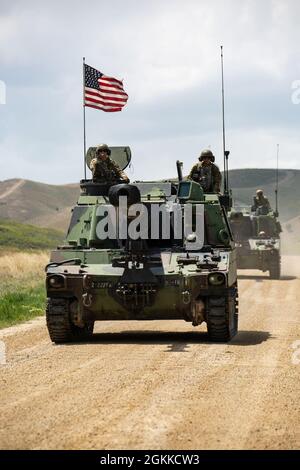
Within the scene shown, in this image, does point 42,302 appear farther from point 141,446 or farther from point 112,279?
point 141,446

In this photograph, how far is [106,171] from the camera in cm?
1872

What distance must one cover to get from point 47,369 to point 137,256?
400cm

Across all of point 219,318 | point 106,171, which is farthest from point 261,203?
point 219,318

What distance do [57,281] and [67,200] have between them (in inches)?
7244

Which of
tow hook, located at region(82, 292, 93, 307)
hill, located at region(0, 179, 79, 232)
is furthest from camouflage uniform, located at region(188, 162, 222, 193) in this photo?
hill, located at region(0, 179, 79, 232)

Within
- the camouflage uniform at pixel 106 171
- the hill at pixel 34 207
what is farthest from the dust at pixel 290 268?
the hill at pixel 34 207

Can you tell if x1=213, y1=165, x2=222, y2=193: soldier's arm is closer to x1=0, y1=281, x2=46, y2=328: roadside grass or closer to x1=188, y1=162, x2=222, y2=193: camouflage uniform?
x1=188, y1=162, x2=222, y2=193: camouflage uniform

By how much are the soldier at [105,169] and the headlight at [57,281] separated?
2.82m

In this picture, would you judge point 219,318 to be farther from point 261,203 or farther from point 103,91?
point 261,203

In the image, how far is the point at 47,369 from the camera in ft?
42.5

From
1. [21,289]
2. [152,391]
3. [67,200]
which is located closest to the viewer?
[152,391]

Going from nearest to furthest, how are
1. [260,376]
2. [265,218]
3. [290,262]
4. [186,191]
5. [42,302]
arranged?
[260,376], [186,191], [42,302], [265,218], [290,262]

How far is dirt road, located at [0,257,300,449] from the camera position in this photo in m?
8.48

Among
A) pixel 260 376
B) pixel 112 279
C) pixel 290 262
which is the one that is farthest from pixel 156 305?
pixel 290 262
